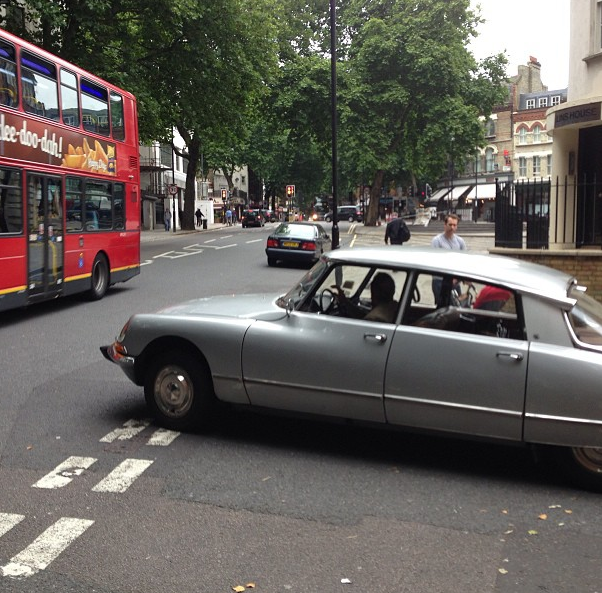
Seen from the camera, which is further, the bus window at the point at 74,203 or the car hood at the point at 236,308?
the bus window at the point at 74,203

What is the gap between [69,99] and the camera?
489 inches

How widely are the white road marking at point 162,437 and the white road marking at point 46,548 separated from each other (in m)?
1.33

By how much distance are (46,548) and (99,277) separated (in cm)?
1082

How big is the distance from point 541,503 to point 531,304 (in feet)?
3.89

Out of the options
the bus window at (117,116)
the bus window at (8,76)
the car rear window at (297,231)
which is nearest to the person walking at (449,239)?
the bus window at (8,76)

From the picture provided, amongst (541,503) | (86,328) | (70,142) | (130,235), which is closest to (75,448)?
(541,503)

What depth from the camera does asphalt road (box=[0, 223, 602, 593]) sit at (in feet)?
11.3

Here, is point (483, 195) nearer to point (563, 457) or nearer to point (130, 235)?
point (130, 235)

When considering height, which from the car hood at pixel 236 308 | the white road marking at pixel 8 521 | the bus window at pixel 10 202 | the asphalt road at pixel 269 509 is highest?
the bus window at pixel 10 202

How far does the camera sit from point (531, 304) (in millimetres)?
4691

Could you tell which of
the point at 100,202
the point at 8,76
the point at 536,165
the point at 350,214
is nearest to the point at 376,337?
the point at 8,76

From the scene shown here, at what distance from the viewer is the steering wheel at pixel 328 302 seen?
5.26m

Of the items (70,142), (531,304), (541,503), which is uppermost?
(70,142)

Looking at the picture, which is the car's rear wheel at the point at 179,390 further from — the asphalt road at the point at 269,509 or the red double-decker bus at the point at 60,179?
the red double-decker bus at the point at 60,179
